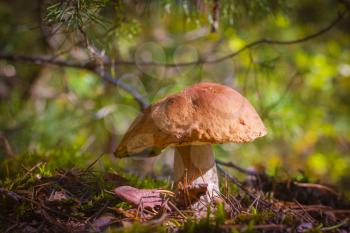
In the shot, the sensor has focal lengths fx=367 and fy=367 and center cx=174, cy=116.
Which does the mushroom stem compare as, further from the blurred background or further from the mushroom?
the blurred background

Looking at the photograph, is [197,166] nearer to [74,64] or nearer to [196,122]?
[196,122]

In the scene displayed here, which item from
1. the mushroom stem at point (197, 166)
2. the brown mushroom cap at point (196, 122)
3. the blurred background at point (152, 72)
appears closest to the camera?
the brown mushroom cap at point (196, 122)

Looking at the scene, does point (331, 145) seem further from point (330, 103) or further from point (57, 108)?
point (57, 108)

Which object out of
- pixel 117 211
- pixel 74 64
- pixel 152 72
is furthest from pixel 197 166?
pixel 152 72

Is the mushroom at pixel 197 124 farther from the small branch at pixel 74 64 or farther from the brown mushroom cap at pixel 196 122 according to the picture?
the small branch at pixel 74 64

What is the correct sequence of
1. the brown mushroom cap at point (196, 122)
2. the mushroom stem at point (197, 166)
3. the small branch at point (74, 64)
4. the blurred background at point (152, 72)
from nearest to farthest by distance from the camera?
the brown mushroom cap at point (196, 122) < the mushroom stem at point (197, 166) < the blurred background at point (152, 72) < the small branch at point (74, 64)

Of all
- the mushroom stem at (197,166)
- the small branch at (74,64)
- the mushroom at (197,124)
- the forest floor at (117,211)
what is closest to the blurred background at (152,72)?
the small branch at (74,64)

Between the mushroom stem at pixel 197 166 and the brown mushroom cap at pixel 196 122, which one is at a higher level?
the brown mushroom cap at pixel 196 122

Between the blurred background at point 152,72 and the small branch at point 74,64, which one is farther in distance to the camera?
the small branch at point 74,64
